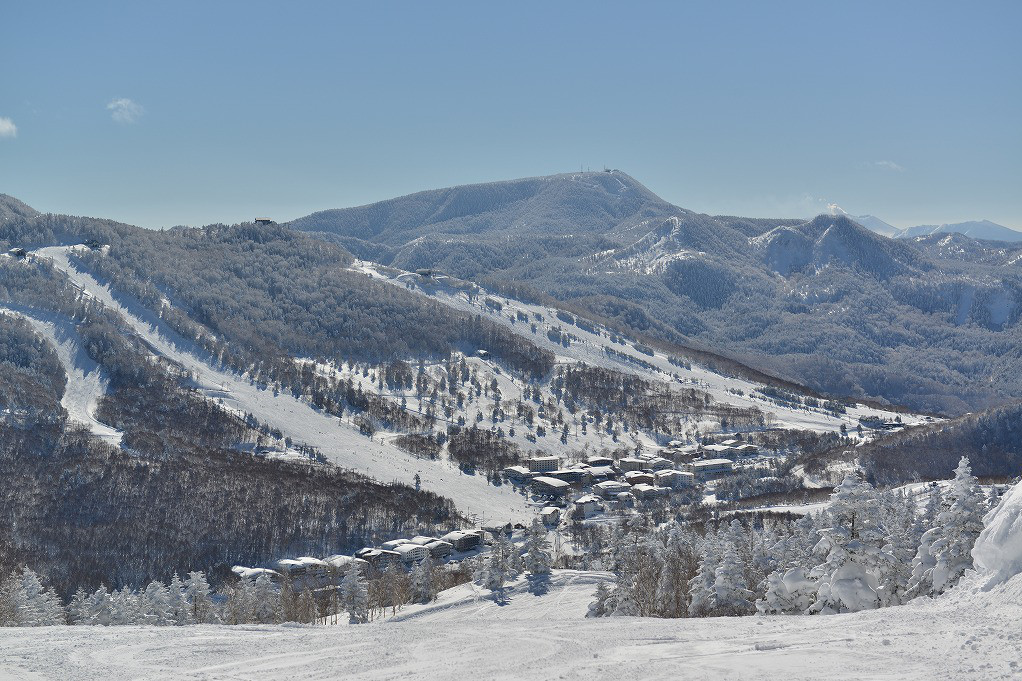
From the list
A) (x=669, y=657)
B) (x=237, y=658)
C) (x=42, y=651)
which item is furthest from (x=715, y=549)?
(x=42, y=651)

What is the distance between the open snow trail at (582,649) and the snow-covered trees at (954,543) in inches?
241

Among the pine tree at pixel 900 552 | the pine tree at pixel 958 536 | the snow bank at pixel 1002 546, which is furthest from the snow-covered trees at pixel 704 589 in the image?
the snow bank at pixel 1002 546

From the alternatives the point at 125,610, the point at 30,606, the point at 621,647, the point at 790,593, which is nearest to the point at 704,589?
the point at 790,593

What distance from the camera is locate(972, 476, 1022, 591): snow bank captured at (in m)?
31.5

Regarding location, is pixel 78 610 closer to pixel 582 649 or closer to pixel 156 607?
pixel 156 607

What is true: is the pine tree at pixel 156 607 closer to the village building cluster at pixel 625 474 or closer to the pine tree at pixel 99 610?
the pine tree at pixel 99 610

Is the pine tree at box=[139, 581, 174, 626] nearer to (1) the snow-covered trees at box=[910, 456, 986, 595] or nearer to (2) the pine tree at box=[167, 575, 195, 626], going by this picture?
(2) the pine tree at box=[167, 575, 195, 626]

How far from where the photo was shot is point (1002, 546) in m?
32.0

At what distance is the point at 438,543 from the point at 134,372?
112 m

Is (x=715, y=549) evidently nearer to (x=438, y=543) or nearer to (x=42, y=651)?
(x=42, y=651)

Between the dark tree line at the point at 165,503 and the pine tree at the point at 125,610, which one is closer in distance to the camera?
the pine tree at the point at 125,610

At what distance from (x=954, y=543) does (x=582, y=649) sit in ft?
62.7

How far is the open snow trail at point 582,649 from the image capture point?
27219 millimetres

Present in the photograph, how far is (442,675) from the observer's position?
99.7ft
